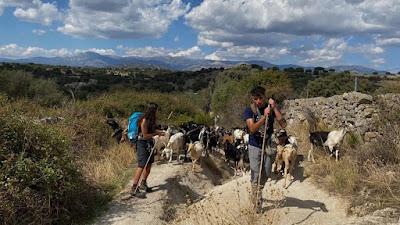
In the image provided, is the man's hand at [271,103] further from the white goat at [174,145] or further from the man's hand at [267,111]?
the white goat at [174,145]

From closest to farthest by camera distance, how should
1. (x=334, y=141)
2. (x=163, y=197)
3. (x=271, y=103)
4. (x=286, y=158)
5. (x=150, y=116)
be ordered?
(x=271, y=103) → (x=150, y=116) → (x=163, y=197) → (x=286, y=158) → (x=334, y=141)

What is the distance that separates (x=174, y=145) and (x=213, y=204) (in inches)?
127

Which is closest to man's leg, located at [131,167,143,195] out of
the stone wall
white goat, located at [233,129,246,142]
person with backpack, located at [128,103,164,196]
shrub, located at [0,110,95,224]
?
person with backpack, located at [128,103,164,196]

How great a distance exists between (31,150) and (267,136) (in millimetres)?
3963

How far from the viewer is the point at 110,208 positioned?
8.80m

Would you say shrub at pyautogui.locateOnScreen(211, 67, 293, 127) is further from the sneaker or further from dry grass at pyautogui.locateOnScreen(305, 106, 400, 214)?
the sneaker

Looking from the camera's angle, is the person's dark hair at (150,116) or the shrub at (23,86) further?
the shrub at (23,86)

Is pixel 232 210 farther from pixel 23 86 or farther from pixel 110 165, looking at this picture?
pixel 23 86

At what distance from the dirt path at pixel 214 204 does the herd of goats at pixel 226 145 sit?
0.55 meters

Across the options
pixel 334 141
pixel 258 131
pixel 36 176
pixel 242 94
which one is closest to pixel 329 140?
pixel 334 141

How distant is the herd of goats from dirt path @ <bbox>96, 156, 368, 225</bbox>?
0.55m

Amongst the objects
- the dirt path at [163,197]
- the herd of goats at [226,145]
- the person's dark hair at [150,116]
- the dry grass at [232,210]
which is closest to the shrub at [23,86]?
the herd of goats at [226,145]

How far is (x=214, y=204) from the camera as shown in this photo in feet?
29.1

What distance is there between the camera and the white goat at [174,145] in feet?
38.7
